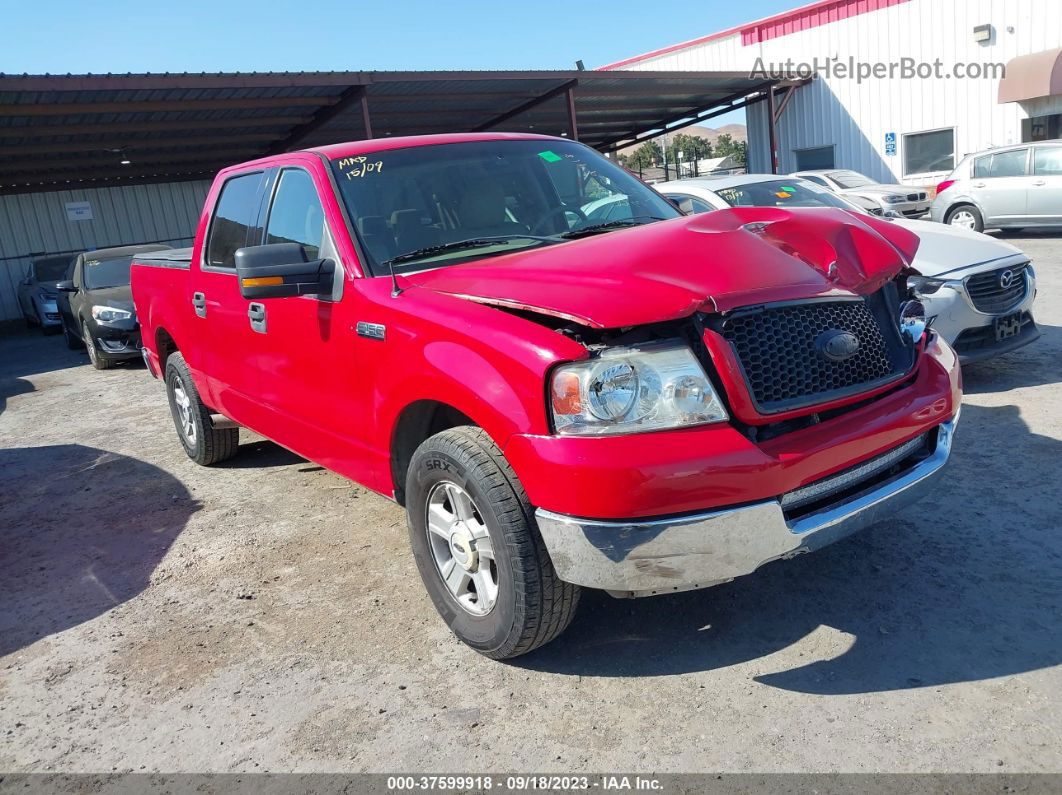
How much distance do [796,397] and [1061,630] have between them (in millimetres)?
1276

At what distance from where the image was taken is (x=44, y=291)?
54.3 ft

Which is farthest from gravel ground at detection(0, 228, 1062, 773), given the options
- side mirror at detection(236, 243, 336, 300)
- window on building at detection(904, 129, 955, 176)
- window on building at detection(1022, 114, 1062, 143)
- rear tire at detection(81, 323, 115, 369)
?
window on building at detection(904, 129, 955, 176)

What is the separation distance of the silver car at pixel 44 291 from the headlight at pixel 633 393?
16026 mm

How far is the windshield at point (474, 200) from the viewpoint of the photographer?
362cm

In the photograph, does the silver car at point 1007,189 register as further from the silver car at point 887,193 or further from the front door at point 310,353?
the front door at point 310,353

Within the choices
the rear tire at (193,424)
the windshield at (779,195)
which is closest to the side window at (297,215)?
the rear tire at (193,424)

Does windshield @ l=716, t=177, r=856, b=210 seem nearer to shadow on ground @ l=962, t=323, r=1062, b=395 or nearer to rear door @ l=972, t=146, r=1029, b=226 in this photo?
shadow on ground @ l=962, t=323, r=1062, b=395

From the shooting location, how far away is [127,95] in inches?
562

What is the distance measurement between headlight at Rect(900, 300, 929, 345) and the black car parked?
9718 mm

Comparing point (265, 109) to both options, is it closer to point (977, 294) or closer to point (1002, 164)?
point (1002, 164)

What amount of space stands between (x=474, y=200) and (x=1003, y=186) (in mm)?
13202

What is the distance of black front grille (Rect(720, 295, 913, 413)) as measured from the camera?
2719 mm

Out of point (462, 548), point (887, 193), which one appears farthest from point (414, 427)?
point (887, 193)

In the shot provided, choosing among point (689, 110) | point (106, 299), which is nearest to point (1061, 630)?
point (106, 299)
